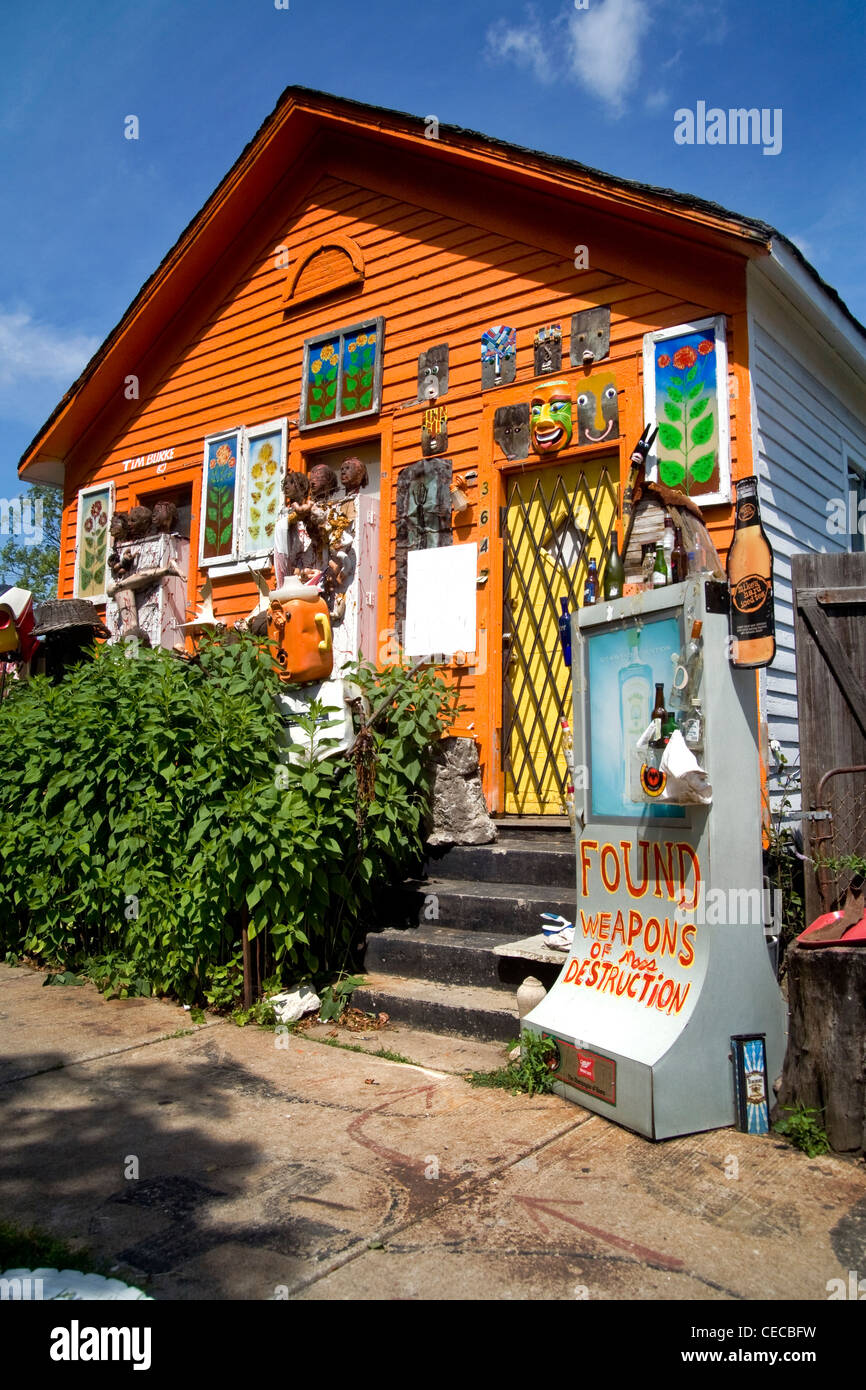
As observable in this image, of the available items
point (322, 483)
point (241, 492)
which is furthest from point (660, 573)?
point (241, 492)

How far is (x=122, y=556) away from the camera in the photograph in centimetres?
1049

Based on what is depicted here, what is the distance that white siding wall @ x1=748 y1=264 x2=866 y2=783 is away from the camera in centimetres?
615

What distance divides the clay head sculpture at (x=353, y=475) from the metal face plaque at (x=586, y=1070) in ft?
17.7

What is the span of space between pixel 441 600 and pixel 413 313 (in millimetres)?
2548

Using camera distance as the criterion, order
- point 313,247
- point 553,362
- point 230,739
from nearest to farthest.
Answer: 1. point 230,739
2. point 553,362
3. point 313,247

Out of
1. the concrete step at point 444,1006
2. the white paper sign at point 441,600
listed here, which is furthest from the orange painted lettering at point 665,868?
the white paper sign at point 441,600

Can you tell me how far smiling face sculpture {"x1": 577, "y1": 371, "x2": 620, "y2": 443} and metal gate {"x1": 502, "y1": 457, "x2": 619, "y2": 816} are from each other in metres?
0.21

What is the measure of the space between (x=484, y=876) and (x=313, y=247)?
6.29 metres

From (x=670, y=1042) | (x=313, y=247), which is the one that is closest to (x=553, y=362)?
(x=313, y=247)

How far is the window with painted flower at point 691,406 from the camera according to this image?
6.03 metres

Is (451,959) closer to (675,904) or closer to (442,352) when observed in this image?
(675,904)

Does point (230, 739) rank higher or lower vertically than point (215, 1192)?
higher

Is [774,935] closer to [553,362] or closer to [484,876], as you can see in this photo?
[484,876]

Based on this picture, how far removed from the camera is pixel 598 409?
6762 millimetres
